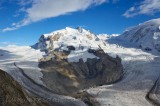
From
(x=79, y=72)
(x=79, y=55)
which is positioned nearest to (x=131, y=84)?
(x=79, y=72)

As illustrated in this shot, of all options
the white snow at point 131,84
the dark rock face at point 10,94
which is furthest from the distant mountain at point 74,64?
the dark rock face at point 10,94

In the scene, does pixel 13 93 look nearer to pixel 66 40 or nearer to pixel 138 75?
pixel 138 75

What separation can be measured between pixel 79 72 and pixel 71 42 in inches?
1132

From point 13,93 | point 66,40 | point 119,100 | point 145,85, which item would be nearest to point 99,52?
point 66,40


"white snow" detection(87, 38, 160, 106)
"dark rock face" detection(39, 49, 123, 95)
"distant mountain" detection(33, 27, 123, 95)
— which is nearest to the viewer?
"white snow" detection(87, 38, 160, 106)

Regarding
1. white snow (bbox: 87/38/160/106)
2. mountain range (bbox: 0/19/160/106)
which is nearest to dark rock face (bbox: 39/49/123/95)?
mountain range (bbox: 0/19/160/106)

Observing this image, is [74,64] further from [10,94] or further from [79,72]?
[10,94]

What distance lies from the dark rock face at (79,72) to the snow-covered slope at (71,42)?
319 centimetres

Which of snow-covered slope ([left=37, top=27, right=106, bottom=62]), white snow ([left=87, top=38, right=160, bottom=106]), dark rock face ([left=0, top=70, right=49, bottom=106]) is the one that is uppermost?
snow-covered slope ([left=37, top=27, right=106, bottom=62])

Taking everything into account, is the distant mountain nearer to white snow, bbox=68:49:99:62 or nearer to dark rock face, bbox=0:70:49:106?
white snow, bbox=68:49:99:62

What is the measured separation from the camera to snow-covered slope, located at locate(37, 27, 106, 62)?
14500 cm

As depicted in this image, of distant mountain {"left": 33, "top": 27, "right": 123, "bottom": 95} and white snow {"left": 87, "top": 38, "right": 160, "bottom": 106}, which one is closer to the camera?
white snow {"left": 87, "top": 38, "right": 160, "bottom": 106}

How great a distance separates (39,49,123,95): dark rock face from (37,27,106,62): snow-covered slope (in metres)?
3.19

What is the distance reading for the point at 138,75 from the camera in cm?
10600
